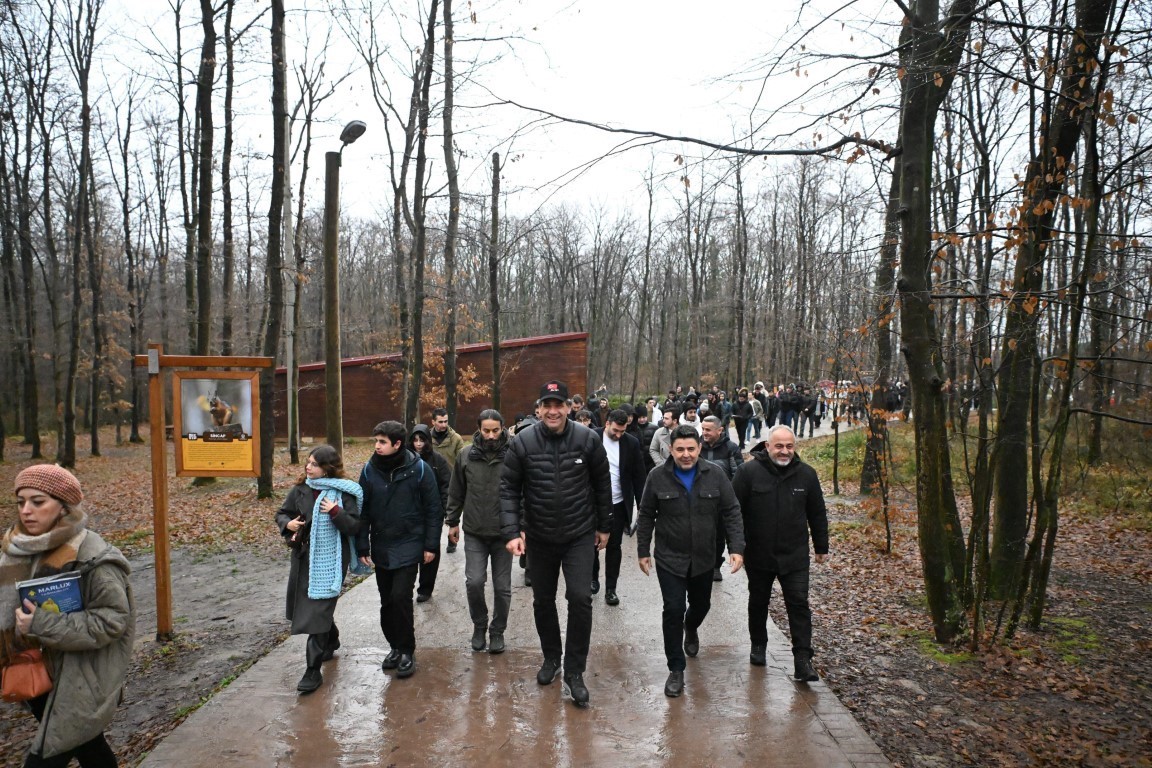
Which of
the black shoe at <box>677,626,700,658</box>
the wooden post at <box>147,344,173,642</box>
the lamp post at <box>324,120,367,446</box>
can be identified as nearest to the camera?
the black shoe at <box>677,626,700,658</box>

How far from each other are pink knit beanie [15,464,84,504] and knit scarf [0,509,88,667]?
0.10m

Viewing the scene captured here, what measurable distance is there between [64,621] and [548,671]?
9.55 ft

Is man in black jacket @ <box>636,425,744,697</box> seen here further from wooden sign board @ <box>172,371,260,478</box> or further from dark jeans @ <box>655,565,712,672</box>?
wooden sign board @ <box>172,371,260,478</box>

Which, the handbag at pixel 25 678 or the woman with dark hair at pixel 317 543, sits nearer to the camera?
the handbag at pixel 25 678

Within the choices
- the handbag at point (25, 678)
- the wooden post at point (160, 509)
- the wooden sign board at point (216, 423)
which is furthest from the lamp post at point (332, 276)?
the handbag at point (25, 678)

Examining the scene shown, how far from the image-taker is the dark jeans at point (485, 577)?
5527 mm

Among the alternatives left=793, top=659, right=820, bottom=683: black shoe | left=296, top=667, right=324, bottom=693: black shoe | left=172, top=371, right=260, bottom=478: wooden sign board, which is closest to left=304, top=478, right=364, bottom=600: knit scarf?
left=296, top=667, right=324, bottom=693: black shoe

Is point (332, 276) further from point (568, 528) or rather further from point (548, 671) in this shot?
point (548, 671)

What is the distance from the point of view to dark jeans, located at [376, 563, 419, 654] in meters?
4.97

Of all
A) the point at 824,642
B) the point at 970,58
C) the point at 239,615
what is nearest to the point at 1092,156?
the point at 970,58

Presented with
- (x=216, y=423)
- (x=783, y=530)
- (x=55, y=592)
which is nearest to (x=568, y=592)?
(x=783, y=530)

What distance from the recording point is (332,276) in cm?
1229

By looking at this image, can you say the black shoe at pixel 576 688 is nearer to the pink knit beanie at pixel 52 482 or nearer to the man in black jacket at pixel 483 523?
the man in black jacket at pixel 483 523

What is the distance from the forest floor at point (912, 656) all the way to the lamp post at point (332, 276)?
2.86 metres
